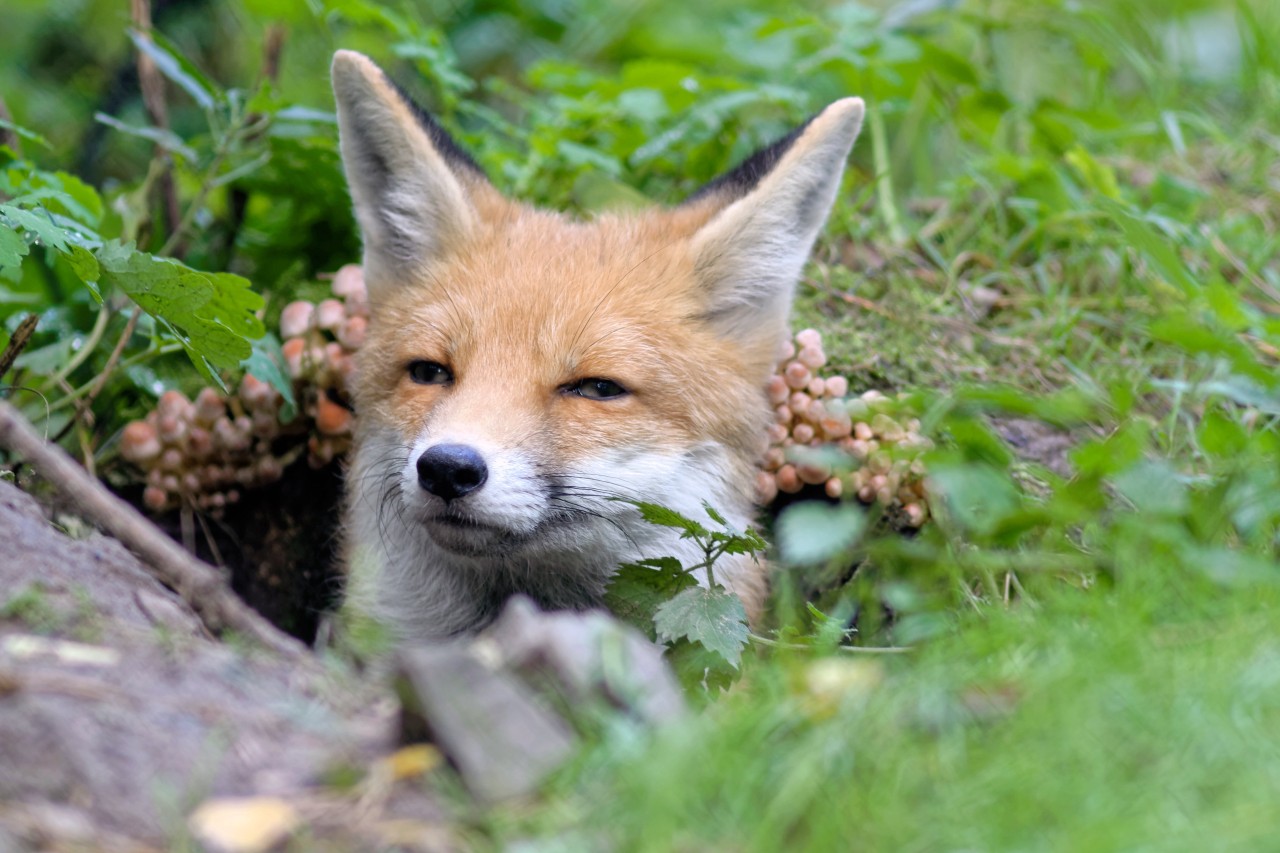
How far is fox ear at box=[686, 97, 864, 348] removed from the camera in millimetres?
4227

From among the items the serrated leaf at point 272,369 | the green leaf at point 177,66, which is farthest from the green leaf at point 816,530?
the green leaf at point 177,66

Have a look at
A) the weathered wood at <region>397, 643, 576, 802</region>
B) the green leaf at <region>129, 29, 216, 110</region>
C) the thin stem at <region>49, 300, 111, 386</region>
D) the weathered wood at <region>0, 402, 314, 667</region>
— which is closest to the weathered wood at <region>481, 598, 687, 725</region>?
the weathered wood at <region>397, 643, 576, 802</region>

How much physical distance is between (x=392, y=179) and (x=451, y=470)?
155cm

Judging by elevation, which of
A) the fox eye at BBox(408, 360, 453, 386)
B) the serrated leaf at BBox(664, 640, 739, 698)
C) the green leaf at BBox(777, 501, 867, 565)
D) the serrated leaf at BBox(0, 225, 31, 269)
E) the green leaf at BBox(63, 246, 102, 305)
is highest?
the serrated leaf at BBox(0, 225, 31, 269)

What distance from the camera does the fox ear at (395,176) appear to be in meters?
4.32

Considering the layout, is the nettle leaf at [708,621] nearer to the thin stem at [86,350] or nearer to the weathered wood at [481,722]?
the weathered wood at [481,722]

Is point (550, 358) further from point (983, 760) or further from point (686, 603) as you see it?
point (983, 760)

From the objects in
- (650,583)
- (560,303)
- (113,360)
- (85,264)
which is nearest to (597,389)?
(560,303)

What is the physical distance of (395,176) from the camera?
177 inches

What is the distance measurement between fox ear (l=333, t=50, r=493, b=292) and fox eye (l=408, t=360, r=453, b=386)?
543 millimetres

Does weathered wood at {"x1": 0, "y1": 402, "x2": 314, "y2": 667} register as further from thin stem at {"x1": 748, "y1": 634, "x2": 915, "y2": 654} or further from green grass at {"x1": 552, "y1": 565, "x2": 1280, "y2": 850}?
thin stem at {"x1": 748, "y1": 634, "x2": 915, "y2": 654}

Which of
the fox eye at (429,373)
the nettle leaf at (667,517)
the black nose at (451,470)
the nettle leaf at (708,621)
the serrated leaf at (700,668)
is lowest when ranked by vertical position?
the serrated leaf at (700,668)

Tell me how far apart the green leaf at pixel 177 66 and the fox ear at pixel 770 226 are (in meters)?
2.20

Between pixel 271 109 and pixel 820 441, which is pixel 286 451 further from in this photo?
pixel 820 441
